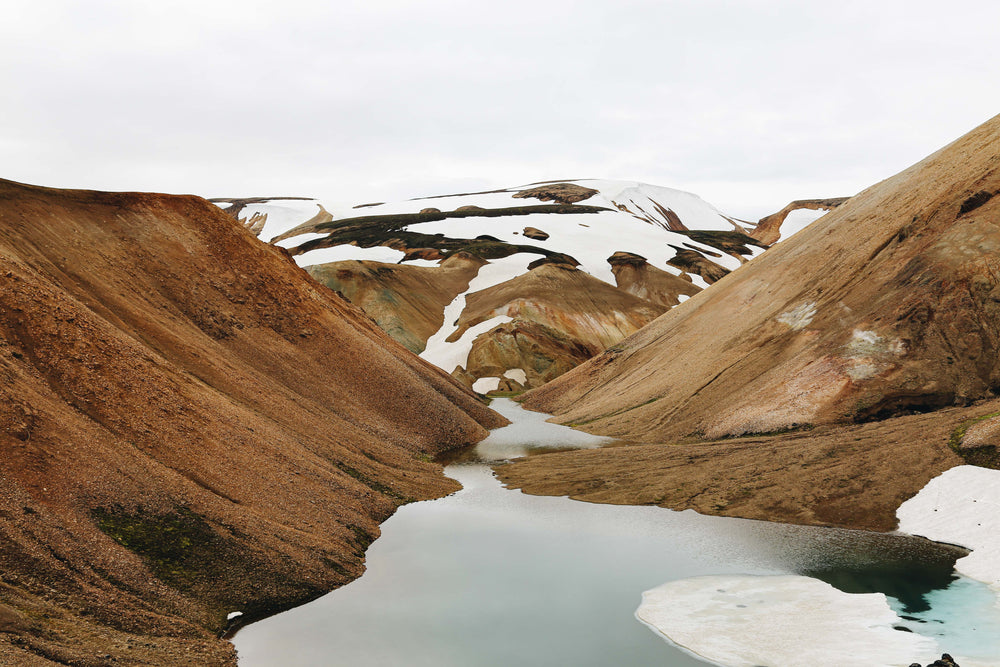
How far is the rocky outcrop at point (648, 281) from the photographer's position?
9956 cm

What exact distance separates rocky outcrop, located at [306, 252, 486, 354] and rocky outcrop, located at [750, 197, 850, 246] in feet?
347

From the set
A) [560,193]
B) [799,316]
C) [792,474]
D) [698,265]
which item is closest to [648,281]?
[698,265]

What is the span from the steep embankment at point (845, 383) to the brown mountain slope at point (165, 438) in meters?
8.79

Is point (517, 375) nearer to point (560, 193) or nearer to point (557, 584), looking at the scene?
point (557, 584)

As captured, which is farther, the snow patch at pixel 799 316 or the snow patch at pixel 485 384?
the snow patch at pixel 485 384

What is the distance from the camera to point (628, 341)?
179 feet

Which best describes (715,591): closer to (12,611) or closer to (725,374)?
(12,611)

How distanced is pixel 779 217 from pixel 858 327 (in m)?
168

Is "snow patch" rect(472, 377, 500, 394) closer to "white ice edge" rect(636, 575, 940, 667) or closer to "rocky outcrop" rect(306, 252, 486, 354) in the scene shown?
"rocky outcrop" rect(306, 252, 486, 354)

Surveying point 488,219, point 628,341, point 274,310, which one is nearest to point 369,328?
point 274,310

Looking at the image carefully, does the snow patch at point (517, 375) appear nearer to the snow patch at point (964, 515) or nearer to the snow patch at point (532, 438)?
the snow patch at point (532, 438)

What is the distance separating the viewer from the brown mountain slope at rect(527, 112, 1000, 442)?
26469mm

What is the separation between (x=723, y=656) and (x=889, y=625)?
321 cm

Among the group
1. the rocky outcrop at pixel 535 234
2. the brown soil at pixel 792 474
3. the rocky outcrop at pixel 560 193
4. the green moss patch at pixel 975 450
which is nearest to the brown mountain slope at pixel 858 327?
the brown soil at pixel 792 474
